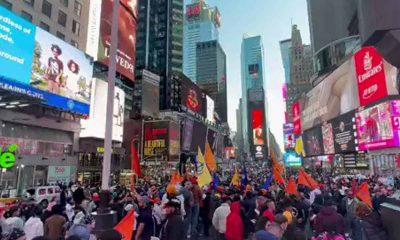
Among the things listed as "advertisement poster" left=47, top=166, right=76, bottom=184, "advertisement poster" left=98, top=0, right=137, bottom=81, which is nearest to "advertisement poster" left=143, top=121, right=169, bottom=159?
"advertisement poster" left=98, top=0, right=137, bottom=81

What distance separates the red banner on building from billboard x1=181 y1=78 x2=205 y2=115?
2047 inches

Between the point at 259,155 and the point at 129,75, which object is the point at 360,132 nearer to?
the point at 129,75

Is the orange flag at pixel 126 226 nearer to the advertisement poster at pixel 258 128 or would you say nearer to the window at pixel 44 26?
the window at pixel 44 26

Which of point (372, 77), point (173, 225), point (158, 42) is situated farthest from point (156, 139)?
point (158, 42)

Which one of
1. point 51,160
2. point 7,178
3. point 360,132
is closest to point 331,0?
point 360,132

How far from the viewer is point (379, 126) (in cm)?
3709

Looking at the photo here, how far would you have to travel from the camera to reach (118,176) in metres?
56.9

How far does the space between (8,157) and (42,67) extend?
Answer: 33.0 ft

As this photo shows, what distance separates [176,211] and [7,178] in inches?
1223

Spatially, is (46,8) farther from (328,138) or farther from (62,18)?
(328,138)

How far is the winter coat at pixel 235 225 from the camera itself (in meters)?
8.83

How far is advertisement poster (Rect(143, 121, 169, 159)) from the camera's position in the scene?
71.0 m

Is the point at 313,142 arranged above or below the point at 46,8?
below

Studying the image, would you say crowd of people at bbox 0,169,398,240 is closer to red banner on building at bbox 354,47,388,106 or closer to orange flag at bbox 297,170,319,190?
orange flag at bbox 297,170,319,190
